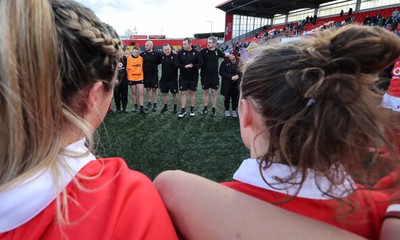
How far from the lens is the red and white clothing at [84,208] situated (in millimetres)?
620

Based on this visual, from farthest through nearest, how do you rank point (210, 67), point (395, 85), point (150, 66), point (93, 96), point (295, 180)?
point (150, 66) < point (210, 67) < point (395, 85) < point (93, 96) < point (295, 180)

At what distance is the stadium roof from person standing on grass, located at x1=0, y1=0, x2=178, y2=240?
30.6 metres

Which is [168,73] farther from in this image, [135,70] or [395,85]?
[395,85]

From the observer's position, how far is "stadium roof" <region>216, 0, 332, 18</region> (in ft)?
90.4

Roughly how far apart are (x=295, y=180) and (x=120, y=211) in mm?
493

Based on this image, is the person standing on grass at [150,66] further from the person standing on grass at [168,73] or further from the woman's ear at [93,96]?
the woman's ear at [93,96]

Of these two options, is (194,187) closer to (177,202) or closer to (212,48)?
(177,202)

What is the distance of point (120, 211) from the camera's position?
0.67 metres

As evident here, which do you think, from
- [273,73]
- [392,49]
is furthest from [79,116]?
[392,49]

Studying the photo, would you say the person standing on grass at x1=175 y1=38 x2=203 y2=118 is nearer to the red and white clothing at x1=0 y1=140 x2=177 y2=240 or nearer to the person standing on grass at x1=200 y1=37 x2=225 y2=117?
the person standing on grass at x1=200 y1=37 x2=225 y2=117

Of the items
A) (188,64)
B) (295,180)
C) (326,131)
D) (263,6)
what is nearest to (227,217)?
(295,180)

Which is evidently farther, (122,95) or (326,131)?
(122,95)

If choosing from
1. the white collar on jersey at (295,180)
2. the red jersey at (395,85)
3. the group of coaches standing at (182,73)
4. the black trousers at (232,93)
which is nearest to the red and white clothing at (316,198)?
the white collar on jersey at (295,180)

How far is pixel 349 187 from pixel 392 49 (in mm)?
405
